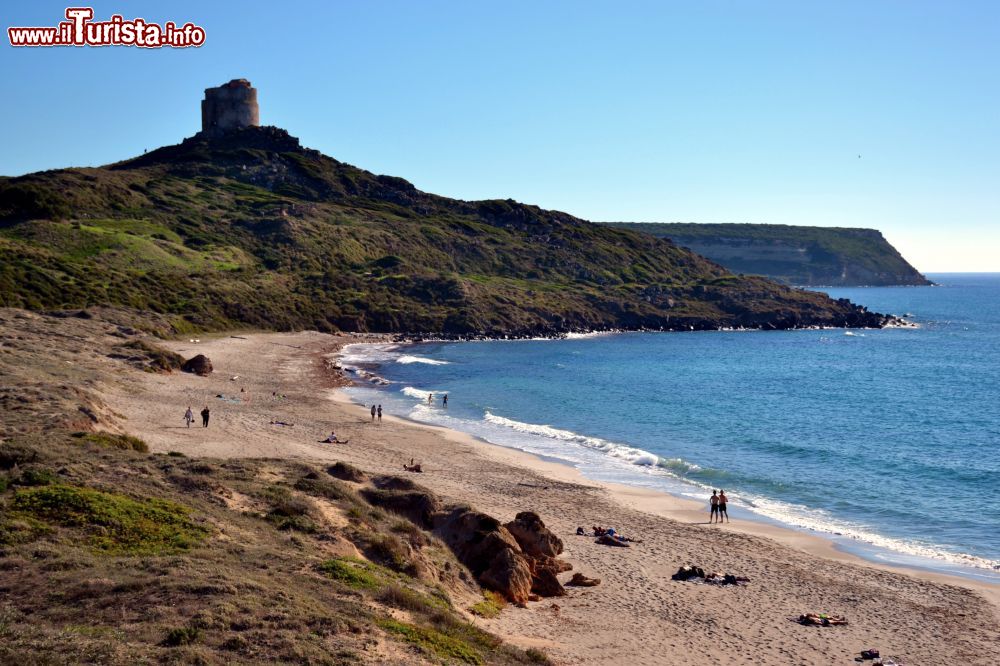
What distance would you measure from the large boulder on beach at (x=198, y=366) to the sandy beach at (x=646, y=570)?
27.8 feet

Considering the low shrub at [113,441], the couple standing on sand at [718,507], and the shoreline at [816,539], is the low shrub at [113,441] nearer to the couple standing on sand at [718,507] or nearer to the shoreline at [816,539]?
the shoreline at [816,539]

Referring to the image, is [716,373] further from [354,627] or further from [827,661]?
[354,627]

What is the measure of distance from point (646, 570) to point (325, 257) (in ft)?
314

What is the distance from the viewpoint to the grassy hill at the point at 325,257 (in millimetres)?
83562

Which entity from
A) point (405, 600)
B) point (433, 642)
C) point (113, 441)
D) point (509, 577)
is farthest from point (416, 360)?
point (433, 642)

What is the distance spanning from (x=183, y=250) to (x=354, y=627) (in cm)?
9264

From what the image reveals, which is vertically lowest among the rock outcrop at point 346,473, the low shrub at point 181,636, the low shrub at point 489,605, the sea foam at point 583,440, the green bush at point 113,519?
the sea foam at point 583,440

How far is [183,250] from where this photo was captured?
97812 millimetres

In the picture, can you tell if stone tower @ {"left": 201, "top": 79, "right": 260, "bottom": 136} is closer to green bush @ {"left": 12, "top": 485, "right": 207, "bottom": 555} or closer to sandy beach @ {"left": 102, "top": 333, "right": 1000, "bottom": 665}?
sandy beach @ {"left": 102, "top": 333, "right": 1000, "bottom": 665}

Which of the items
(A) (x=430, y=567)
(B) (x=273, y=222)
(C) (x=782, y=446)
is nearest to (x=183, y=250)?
(B) (x=273, y=222)

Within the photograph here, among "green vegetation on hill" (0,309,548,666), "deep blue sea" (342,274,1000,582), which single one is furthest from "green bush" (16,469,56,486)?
"deep blue sea" (342,274,1000,582)

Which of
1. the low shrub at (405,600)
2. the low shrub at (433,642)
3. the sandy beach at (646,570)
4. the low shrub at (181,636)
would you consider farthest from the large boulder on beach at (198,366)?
the low shrub at (181,636)

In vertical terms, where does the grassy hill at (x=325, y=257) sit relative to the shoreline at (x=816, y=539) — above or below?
above

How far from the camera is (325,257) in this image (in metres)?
113
